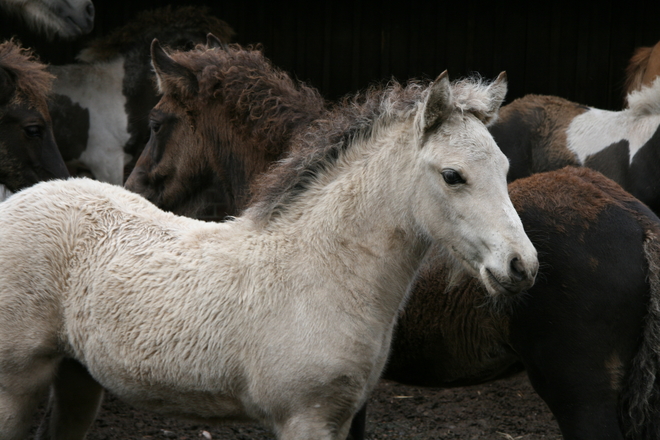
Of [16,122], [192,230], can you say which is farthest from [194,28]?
[192,230]

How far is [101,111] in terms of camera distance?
21.3 ft

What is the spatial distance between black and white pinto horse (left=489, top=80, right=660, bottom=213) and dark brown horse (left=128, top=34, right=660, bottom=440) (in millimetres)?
1926

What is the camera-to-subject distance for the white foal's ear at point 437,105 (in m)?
2.37

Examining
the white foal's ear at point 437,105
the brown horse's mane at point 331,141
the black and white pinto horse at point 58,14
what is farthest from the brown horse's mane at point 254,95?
the black and white pinto horse at point 58,14

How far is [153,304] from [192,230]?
37 centimetres

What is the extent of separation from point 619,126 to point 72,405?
13.9ft

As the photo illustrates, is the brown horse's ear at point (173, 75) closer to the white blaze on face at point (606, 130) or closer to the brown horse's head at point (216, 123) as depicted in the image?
the brown horse's head at point (216, 123)

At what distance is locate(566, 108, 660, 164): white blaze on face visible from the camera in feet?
16.0

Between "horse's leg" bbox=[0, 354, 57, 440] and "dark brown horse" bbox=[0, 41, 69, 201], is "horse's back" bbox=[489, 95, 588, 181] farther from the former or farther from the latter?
"horse's leg" bbox=[0, 354, 57, 440]

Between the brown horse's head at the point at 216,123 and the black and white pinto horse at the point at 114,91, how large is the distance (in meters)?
2.64

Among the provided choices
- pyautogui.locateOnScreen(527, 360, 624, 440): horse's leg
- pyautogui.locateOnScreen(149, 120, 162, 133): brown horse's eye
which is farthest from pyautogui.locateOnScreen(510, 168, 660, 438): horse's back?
pyautogui.locateOnScreen(149, 120, 162, 133): brown horse's eye

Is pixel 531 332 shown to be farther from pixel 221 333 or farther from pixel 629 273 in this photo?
pixel 221 333

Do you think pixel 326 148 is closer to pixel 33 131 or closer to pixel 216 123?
pixel 216 123

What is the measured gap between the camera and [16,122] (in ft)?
14.5
